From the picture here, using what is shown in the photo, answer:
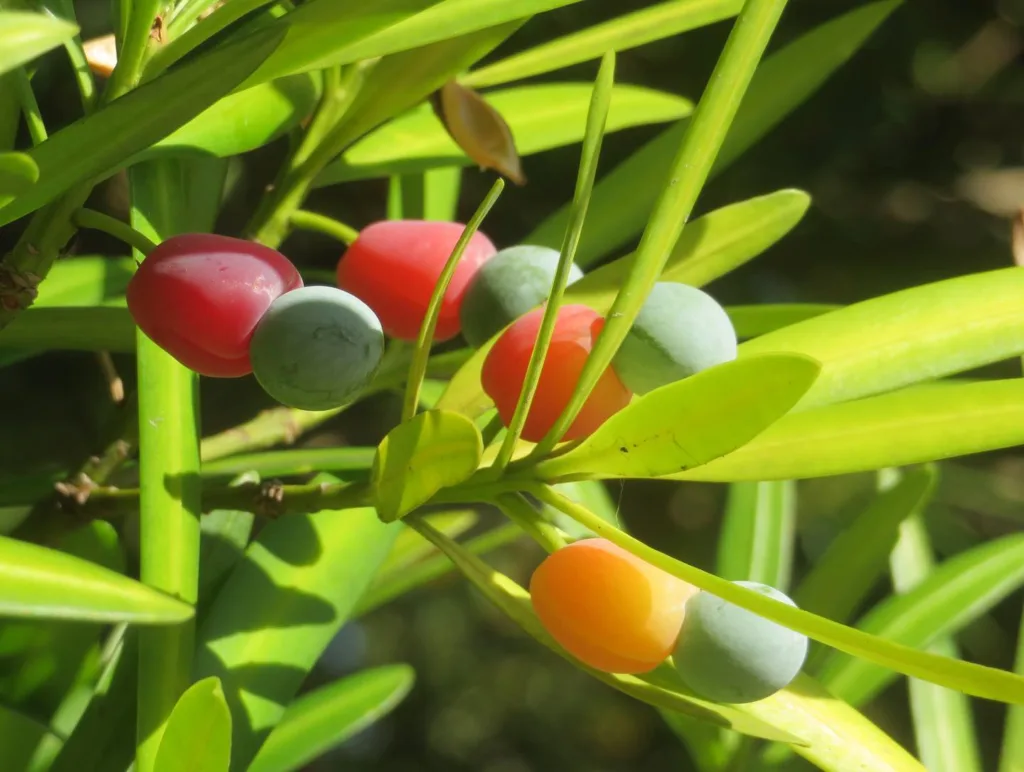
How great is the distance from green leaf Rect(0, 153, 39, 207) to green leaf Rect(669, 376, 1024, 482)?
0.73ft

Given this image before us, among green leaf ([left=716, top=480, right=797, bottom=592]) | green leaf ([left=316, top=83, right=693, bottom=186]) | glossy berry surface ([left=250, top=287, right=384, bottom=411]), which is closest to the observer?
glossy berry surface ([left=250, top=287, right=384, bottom=411])

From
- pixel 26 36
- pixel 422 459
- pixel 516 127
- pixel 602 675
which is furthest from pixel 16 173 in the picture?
pixel 516 127

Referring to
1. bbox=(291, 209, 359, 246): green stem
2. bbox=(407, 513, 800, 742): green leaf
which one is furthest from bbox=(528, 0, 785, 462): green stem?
bbox=(291, 209, 359, 246): green stem

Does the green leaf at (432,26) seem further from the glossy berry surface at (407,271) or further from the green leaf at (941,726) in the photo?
the green leaf at (941,726)

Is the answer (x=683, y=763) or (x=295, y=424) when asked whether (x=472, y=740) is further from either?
(x=295, y=424)

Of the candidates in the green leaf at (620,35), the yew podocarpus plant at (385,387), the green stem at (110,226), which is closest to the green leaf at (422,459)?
the yew podocarpus plant at (385,387)

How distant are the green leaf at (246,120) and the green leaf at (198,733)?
0.20 meters

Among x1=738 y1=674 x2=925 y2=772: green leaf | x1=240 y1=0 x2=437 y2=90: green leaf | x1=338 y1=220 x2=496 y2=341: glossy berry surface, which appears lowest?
x1=738 y1=674 x2=925 y2=772: green leaf

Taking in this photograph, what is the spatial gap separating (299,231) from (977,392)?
1112 millimetres

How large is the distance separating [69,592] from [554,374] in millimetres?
171

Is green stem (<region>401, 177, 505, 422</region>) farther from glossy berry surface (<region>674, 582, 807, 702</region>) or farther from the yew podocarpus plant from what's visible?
glossy berry surface (<region>674, 582, 807, 702</region>)

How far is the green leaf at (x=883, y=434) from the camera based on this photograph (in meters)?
0.39

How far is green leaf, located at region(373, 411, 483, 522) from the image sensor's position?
36 centimetres

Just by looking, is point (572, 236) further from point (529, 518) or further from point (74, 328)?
point (74, 328)
